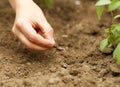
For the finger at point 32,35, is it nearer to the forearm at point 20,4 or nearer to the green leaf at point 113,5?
the forearm at point 20,4

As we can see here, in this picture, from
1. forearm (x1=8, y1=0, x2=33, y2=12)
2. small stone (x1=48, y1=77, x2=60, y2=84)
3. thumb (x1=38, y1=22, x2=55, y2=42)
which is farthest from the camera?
forearm (x1=8, y1=0, x2=33, y2=12)

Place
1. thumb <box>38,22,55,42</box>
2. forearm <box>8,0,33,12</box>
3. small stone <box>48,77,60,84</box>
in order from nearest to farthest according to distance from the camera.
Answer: small stone <box>48,77,60,84</box> < thumb <box>38,22,55,42</box> < forearm <box>8,0,33,12</box>

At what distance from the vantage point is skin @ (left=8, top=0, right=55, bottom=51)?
1482 mm

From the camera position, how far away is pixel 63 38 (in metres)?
2.00

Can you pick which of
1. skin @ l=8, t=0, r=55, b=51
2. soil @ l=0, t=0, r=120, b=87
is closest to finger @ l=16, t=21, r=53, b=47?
skin @ l=8, t=0, r=55, b=51

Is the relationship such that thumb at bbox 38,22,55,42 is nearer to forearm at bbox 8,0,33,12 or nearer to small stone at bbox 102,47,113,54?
forearm at bbox 8,0,33,12

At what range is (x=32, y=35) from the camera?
1.47m

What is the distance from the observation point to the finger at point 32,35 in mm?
1470

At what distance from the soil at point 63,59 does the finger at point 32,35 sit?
14 cm

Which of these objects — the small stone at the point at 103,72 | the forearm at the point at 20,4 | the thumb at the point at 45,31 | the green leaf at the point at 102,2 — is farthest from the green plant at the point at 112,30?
the forearm at the point at 20,4

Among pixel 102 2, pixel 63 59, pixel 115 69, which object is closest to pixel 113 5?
pixel 102 2

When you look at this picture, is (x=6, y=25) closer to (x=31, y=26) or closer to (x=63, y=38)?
(x=63, y=38)

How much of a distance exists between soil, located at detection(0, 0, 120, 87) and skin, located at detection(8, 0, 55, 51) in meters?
0.13

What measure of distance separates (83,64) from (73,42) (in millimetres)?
344
